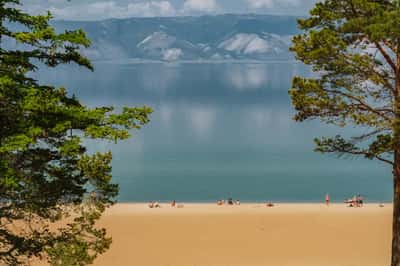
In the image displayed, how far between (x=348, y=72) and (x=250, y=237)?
2209 centimetres

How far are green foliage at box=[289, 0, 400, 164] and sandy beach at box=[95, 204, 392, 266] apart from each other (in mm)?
15305

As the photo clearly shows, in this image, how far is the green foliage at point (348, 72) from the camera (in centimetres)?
1563

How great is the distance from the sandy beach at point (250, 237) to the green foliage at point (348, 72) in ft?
50.2

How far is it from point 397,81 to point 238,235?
22516mm

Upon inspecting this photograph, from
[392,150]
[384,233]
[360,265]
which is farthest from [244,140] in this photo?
[392,150]

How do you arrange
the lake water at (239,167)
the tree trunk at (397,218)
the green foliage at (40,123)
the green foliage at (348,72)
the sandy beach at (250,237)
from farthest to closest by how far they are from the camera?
the lake water at (239,167) < the sandy beach at (250,237) < the tree trunk at (397,218) < the green foliage at (348,72) < the green foliage at (40,123)

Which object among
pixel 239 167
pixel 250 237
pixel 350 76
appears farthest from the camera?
pixel 239 167

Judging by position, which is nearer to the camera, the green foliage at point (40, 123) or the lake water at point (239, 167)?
the green foliage at point (40, 123)

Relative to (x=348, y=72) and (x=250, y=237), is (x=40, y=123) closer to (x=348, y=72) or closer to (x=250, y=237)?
(x=348, y=72)

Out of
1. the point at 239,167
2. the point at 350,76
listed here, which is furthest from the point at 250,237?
the point at 239,167

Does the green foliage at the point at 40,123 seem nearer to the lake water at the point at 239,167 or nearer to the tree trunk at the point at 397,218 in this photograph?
the tree trunk at the point at 397,218

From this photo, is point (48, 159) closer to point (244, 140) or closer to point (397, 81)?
point (397, 81)

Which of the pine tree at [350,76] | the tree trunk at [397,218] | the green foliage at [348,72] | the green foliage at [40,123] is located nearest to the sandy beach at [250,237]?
the tree trunk at [397,218]

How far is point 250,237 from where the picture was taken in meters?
36.7
